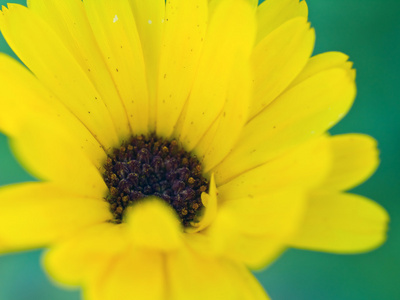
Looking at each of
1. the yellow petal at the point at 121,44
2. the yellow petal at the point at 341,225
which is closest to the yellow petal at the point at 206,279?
the yellow petal at the point at 341,225

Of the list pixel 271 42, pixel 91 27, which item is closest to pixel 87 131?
pixel 91 27

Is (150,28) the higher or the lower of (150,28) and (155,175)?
the higher

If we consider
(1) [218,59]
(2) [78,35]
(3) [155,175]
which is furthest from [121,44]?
(3) [155,175]

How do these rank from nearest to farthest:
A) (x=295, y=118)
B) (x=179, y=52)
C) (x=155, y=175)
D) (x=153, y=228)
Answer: (x=153, y=228)
(x=295, y=118)
(x=179, y=52)
(x=155, y=175)

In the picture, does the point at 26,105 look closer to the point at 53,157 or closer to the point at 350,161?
the point at 53,157

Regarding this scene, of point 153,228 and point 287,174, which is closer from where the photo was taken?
point 153,228

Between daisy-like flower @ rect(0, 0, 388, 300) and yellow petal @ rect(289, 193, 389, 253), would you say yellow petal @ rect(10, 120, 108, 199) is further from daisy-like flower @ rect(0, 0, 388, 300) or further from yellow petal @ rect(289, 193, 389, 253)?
yellow petal @ rect(289, 193, 389, 253)

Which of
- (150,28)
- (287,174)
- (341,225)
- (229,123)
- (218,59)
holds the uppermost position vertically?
(150,28)
